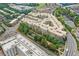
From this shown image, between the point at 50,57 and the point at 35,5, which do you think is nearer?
the point at 50,57

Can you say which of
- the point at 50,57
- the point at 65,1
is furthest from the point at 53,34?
the point at 65,1

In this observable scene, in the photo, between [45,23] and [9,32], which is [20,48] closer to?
[9,32]

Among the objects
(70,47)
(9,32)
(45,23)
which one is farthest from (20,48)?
(70,47)

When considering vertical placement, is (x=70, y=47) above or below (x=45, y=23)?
below

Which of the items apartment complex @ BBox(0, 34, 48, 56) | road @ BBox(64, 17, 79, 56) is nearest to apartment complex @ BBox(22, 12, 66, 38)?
road @ BBox(64, 17, 79, 56)

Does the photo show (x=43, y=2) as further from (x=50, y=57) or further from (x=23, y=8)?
(x=50, y=57)

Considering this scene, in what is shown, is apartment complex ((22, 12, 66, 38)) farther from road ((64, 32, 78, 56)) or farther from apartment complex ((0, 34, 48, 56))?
apartment complex ((0, 34, 48, 56))
